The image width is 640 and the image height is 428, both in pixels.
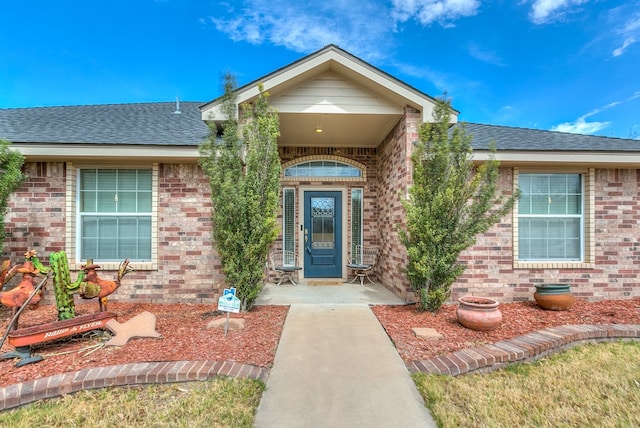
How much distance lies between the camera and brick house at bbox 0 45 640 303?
5.22m

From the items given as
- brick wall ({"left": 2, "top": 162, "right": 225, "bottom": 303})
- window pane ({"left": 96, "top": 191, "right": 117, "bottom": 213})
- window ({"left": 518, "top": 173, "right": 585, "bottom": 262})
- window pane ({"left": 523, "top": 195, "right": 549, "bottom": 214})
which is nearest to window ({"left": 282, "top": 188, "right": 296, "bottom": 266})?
brick wall ({"left": 2, "top": 162, "right": 225, "bottom": 303})

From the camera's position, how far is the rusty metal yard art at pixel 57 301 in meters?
3.14

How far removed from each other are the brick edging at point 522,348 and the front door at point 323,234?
449 centimetres

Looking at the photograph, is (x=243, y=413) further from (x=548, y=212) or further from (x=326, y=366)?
(x=548, y=212)

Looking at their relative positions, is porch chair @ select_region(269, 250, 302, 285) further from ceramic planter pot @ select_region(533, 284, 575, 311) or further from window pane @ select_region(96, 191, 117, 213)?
ceramic planter pot @ select_region(533, 284, 575, 311)

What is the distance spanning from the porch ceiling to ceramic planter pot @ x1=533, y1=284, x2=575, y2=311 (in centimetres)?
400

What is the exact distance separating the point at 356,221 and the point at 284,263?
2143 millimetres

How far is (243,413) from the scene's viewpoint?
7.88 feet

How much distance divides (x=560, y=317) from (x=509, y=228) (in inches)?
66.0

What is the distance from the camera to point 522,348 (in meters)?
3.39

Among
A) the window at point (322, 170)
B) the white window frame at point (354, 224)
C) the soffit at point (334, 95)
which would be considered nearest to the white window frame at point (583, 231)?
the soffit at point (334, 95)

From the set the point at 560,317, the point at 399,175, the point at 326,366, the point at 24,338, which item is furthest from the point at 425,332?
the point at 24,338

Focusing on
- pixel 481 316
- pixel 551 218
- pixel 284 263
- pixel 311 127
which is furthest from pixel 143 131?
pixel 551 218

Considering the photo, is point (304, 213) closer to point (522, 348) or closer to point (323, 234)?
point (323, 234)
